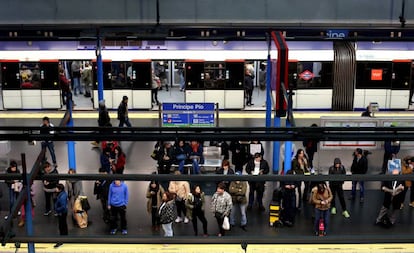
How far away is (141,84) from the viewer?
953 inches

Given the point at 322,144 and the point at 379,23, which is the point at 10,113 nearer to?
the point at 322,144

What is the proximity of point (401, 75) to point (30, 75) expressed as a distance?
14887mm

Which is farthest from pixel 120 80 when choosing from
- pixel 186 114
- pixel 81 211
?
pixel 81 211

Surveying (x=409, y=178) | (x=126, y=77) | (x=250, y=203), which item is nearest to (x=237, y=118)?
(x=126, y=77)

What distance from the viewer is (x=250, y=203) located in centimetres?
1430

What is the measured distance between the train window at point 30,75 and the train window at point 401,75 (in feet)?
46.7

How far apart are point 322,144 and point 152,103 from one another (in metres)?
10.7

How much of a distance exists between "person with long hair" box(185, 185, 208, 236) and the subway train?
453 inches

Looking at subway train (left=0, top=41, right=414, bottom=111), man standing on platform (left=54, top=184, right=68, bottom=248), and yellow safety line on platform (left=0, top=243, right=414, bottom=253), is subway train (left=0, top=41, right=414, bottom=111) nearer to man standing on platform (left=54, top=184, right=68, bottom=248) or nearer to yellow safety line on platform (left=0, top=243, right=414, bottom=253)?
man standing on platform (left=54, top=184, right=68, bottom=248)

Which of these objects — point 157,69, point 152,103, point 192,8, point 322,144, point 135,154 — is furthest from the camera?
Result: point 157,69

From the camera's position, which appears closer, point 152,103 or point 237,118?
point 237,118

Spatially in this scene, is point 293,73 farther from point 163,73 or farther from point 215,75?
point 163,73

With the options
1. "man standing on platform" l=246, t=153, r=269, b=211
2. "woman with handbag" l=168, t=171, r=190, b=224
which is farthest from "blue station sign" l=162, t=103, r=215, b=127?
"woman with handbag" l=168, t=171, r=190, b=224

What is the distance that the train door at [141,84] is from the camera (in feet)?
78.5
